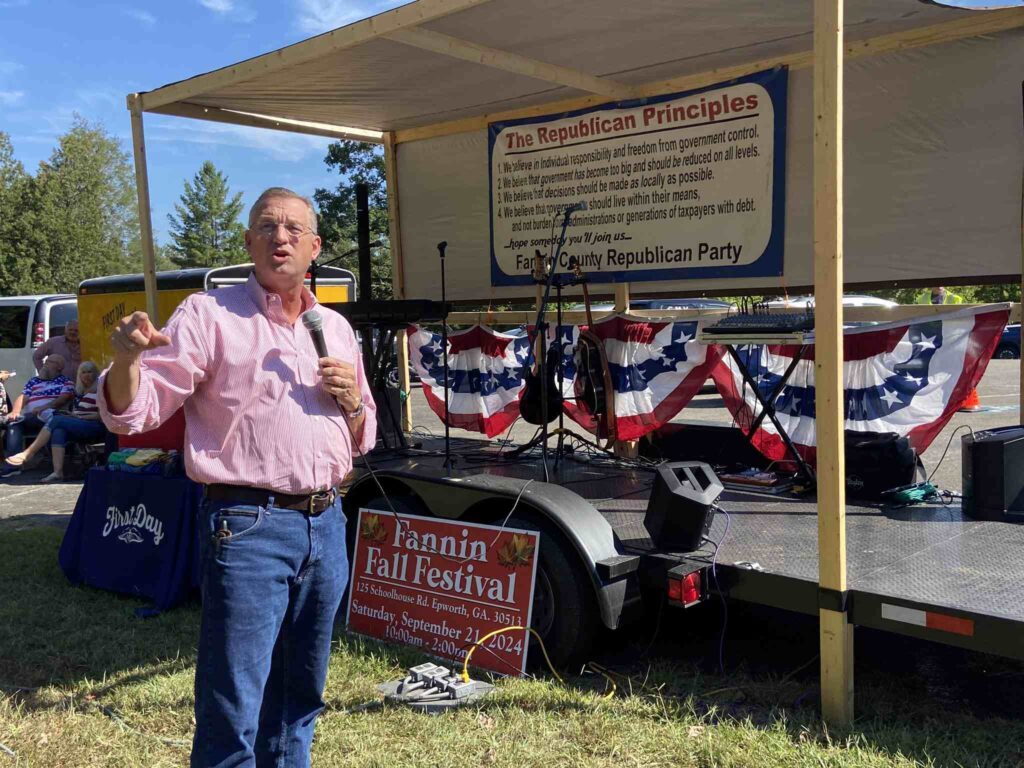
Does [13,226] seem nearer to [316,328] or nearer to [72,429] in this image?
[72,429]

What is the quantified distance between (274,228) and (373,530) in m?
2.60

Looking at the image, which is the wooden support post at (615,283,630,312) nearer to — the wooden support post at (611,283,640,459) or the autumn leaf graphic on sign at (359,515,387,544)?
A: the wooden support post at (611,283,640,459)

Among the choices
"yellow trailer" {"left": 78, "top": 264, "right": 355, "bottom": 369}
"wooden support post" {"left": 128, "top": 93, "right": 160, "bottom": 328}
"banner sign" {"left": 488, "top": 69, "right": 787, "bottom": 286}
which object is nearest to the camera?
"banner sign" {"left": 488, "top": 69, "right": 787, "bottom": 286}

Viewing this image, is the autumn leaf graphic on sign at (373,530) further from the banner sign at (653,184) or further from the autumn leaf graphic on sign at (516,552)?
the banner sign at (653,184)

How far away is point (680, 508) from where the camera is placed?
3906 mm

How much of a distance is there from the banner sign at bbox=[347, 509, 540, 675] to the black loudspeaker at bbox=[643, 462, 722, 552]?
1.79 feet

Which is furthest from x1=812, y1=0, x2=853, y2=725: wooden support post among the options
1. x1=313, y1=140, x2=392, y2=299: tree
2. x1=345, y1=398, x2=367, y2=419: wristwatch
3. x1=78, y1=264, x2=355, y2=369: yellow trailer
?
x1=313, y1=140, x2=392, y2=299: tree

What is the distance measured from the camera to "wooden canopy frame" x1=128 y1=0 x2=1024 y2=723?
3289mm

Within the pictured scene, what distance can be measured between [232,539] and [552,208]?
15.7ft

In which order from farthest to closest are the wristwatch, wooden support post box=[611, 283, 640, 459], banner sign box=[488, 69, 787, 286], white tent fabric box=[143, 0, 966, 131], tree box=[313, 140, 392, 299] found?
tree box=[313, 140, 392, 299] < wooden support post box=[611, 283, 640, 459] < banner sign box=[488, 69, 787, 286] < white tent fabric box=[143, 0, 966, 131] < the wristwatch

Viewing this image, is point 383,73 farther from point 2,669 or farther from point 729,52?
point 2,669

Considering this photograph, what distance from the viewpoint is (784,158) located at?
18.5 ft

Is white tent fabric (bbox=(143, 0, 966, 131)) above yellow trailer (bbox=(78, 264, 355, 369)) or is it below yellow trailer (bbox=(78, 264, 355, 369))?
above

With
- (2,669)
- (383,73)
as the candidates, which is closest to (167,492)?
(2,669)
